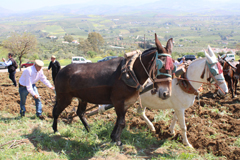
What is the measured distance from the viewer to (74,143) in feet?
14.9

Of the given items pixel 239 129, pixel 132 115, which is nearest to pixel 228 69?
pixel 239 129

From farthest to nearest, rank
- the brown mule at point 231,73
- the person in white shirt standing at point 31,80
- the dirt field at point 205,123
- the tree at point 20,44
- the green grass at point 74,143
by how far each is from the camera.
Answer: the tree at point 20,44
the brown mule at point 231,73
the person in white shirt standing at point 31,80
the dirt field at point 205,123
the green grass at point 74,143

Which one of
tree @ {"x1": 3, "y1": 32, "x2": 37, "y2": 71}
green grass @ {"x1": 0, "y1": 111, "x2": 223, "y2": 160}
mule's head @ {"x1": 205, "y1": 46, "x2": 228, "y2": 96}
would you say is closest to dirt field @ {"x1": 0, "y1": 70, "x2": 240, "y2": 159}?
green grass @ {"x1": 0, "y1": 111, "x2": 223, "y2": 160}

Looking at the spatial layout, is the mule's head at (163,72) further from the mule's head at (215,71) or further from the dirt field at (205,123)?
the dirt field at (205,123)

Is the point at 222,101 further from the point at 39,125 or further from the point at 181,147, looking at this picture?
the point at 39,125

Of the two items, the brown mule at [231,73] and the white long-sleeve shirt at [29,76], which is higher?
the white long-sleeve shirt at [29,76]

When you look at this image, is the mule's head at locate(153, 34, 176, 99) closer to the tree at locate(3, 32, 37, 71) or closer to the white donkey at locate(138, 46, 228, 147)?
the white donkey at locate(138, 46, 228, 147)

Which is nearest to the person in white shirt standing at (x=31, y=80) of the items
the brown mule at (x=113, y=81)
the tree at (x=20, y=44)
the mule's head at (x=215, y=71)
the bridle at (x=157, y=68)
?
the brown mule at (x=113, y=81)

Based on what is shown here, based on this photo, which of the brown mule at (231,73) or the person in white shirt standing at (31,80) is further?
the brown mule at (231,73)

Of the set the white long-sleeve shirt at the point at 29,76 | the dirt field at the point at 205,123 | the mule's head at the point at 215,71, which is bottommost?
the dirt field at the point at 205,123

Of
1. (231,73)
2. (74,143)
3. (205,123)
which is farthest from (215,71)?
(231,73)

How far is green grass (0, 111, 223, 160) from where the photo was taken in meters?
4.05

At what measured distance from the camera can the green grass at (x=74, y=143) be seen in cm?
405

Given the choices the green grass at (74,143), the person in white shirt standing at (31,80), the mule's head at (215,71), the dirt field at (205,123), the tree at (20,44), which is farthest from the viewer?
the tree at (20,44)
